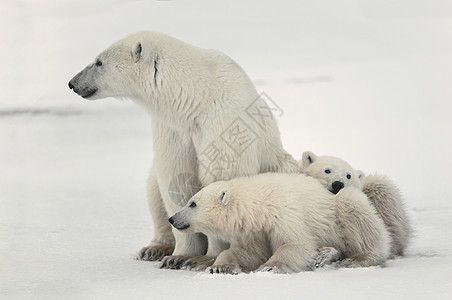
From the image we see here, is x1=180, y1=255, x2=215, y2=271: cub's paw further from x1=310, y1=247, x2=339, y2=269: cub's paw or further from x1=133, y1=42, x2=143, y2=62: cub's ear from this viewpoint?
x1=133, y1=42, x2=143, y2=62: cub's ear

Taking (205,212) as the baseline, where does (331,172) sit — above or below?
above

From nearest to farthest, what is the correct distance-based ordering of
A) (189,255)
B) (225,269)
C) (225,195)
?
1. (225,269)
2. (225,195)
3. (189,255)

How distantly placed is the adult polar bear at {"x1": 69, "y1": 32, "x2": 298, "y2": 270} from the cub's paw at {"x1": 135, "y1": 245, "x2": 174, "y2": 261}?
1.15ft

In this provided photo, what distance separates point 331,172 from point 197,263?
1232 mm

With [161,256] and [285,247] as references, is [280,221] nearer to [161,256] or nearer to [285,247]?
[285,247]

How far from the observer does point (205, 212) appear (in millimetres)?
5805

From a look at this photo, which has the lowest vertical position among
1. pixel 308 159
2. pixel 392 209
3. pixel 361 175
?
pixel 392 209

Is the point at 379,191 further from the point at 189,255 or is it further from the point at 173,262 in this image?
the point at 173,262

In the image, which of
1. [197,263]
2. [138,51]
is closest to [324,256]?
[197,263]

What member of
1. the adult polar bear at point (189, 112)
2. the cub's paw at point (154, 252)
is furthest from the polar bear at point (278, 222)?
the cub's paw at point (154, 252)

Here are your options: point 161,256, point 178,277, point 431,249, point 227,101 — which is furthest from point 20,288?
point 431,249

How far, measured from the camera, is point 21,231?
7422 millimetres

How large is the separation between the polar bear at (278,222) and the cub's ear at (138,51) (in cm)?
101

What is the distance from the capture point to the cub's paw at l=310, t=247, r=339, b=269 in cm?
561
